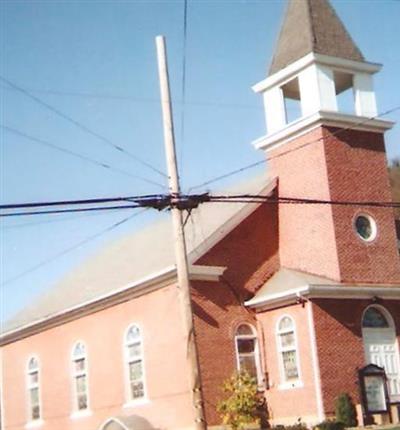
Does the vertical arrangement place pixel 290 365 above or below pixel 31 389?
below

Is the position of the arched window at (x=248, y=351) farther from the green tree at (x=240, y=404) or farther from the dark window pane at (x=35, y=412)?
the dark window pane at (x=35, y=412)

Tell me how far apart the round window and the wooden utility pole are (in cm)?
1286

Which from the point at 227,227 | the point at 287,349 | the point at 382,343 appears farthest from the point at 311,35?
the point at 287,349

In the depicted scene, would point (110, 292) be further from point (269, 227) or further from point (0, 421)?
point (0, 421)

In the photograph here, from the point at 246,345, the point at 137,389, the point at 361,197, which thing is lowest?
the point at 137,389

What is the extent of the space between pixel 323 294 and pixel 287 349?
2319 mm

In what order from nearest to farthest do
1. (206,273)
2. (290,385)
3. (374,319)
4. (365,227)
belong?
1. (290,385)
2. (206,273)
3. (374,319)
4. (365,227)

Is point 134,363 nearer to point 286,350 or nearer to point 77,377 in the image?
point 77,377

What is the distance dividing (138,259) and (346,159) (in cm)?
944

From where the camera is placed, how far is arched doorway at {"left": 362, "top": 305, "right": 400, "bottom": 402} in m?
27.8

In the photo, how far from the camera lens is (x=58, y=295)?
39.4 meters

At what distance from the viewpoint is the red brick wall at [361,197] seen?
28.5m

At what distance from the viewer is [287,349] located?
27656 millimetres

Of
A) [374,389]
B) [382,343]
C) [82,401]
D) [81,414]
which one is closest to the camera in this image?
[374,389]
